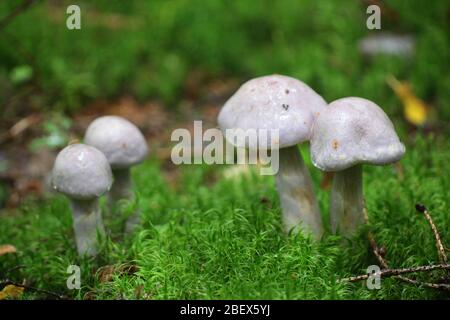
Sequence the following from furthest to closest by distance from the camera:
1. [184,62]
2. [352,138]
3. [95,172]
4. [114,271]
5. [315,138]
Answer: [184,62]
[114,271]
[95,172]
[315,138]
[352,138]

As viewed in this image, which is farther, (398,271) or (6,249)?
(6,249)

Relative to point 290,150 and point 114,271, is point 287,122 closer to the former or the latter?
point 290,150

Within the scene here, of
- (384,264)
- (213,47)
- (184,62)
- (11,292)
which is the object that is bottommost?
(11,292)

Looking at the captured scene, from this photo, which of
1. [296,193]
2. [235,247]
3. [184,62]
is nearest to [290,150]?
[296,193]

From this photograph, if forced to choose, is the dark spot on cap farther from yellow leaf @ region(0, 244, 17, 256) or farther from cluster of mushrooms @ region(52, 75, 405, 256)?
yellow leaf @ region(0, 244, 17, 256)
